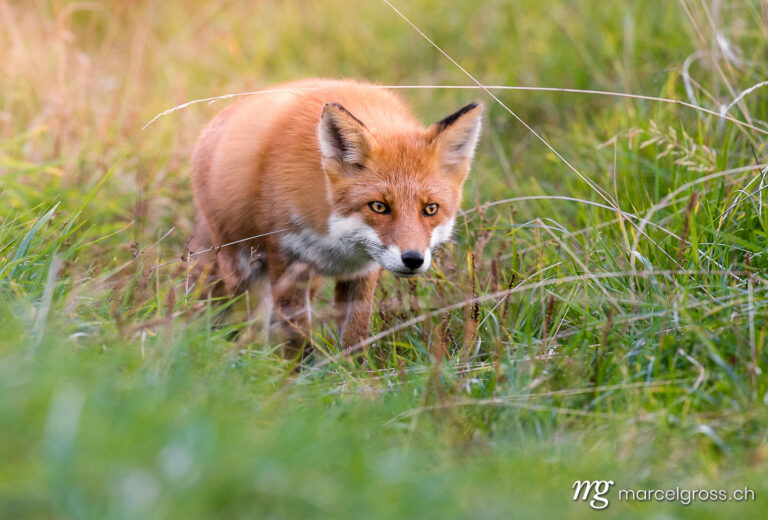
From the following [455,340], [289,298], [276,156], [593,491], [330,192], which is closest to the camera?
[593,491]

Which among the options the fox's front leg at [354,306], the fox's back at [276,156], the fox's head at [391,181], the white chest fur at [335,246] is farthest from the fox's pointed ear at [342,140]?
the fox's front leg at [354,306]

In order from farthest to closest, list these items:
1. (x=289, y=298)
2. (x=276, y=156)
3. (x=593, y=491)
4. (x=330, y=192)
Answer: (x=289, y=298)
(x=276, y=156)
(x=330, y=192)
(x=593, y=491)

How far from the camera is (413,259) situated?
3658 mm

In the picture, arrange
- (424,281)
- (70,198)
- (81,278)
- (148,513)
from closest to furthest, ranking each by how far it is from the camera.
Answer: (148,513) < (81,278) < (424,281) < (70,198)

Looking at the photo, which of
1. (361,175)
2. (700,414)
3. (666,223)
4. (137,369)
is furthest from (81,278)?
(666,223)

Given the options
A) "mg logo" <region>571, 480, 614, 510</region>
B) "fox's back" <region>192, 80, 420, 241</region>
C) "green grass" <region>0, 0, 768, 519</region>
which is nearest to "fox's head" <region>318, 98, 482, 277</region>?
"fox's back" <region>192, 80, 420, 241</region>

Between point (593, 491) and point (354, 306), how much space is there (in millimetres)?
2268

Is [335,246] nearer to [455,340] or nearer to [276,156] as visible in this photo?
[276,156]

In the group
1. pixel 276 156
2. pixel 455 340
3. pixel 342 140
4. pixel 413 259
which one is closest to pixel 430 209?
pixel 413 259

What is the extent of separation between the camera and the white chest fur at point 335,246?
4004mm

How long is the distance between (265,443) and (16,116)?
5.65 metres

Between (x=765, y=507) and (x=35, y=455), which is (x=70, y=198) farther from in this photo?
(x=765, y=507)

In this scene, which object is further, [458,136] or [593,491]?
[458,136]

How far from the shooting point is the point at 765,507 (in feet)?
7.35
